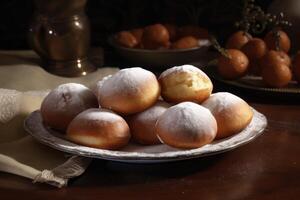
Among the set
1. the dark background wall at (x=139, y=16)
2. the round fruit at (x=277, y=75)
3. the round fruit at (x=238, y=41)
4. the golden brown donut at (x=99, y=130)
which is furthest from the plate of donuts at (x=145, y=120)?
the dark background wall at (x=139, y=16)

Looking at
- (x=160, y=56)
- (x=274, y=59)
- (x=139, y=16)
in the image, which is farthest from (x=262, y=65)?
(x=139, y=16)

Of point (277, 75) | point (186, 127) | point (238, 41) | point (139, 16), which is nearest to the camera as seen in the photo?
point (186, 127)

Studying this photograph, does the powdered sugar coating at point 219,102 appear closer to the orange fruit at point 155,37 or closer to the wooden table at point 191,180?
the wooden table at point 191,180

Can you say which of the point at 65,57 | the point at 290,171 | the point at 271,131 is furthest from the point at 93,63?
the point at 290,171

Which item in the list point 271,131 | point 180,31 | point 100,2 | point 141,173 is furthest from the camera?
point 100,2

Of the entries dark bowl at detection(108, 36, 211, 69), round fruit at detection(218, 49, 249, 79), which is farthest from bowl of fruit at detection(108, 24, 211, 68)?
round fruit at detection(218, 49, 249, 79)

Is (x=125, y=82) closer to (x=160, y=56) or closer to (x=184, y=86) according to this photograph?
(x=184, y=86)

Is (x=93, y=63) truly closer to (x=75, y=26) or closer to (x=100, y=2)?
(x=75, y=26)
